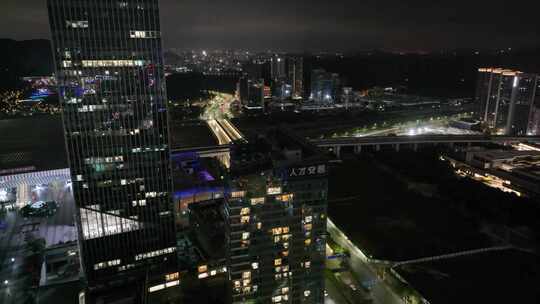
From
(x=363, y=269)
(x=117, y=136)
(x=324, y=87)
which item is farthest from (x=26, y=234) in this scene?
(x=324, y=87)

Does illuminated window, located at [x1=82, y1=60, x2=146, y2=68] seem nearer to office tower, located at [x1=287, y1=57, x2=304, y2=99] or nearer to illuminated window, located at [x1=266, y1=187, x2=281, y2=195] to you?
illuminated window, located at [x1=266, y1=187, x2=281, y2=195]

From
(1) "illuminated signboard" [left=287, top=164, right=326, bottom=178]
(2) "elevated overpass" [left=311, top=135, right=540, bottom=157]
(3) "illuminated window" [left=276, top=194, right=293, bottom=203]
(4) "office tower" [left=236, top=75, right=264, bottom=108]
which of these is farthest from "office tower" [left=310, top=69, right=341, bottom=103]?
(3) "illuminated window" [left=276, top=194, right=293, bottom=203]

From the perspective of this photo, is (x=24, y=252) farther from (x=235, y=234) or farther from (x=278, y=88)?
(x=278, y=88)

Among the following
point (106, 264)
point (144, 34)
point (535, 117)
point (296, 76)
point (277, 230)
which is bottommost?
point (106, 264)

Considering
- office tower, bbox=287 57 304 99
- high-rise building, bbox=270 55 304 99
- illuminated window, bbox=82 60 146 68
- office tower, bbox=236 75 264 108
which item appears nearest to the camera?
illuminated window, bbox=82 60 146 68

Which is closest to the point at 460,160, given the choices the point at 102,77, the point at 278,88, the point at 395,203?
the point at 395,203

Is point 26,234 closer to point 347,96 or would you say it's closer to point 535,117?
point 535,117
